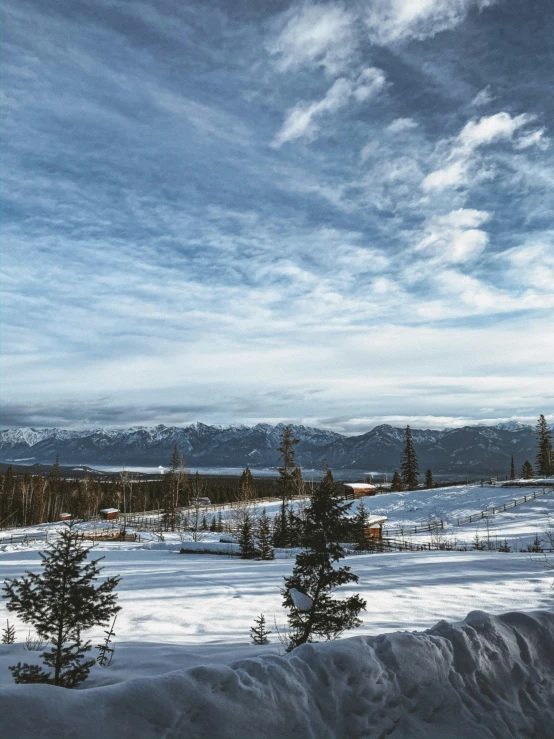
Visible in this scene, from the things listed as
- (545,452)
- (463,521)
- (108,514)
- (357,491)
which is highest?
(545,452)

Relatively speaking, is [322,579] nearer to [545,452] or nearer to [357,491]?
[357,491]

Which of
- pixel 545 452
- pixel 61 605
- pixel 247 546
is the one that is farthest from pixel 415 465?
pixel 61 605

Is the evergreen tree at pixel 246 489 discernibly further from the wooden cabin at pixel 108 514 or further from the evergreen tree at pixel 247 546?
the evergreen tree at pixel 247 546

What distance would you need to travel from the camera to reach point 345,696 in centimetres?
492

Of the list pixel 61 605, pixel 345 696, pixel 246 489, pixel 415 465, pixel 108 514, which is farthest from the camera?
pixel 415 465

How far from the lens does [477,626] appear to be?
6.27 metres

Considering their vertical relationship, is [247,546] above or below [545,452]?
below

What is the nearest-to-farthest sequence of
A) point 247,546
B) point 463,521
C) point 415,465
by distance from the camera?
point 247,546
point 463,521
point 415,465

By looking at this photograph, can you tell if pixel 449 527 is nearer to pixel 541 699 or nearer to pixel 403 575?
pixel 403 575

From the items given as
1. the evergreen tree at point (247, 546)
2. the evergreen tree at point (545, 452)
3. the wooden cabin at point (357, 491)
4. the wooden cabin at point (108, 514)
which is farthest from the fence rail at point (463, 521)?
the wooden cabin at point (108, 514)

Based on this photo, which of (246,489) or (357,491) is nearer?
(246,489)

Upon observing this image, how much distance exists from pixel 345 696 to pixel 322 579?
5186 millimetres

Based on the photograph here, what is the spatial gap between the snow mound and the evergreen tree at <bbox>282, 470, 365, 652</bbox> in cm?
394

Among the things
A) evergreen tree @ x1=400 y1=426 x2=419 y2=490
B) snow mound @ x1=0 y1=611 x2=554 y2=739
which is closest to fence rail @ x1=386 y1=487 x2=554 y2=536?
evergreen tree @ x1=400 y1=426 x2=419 y2=490
